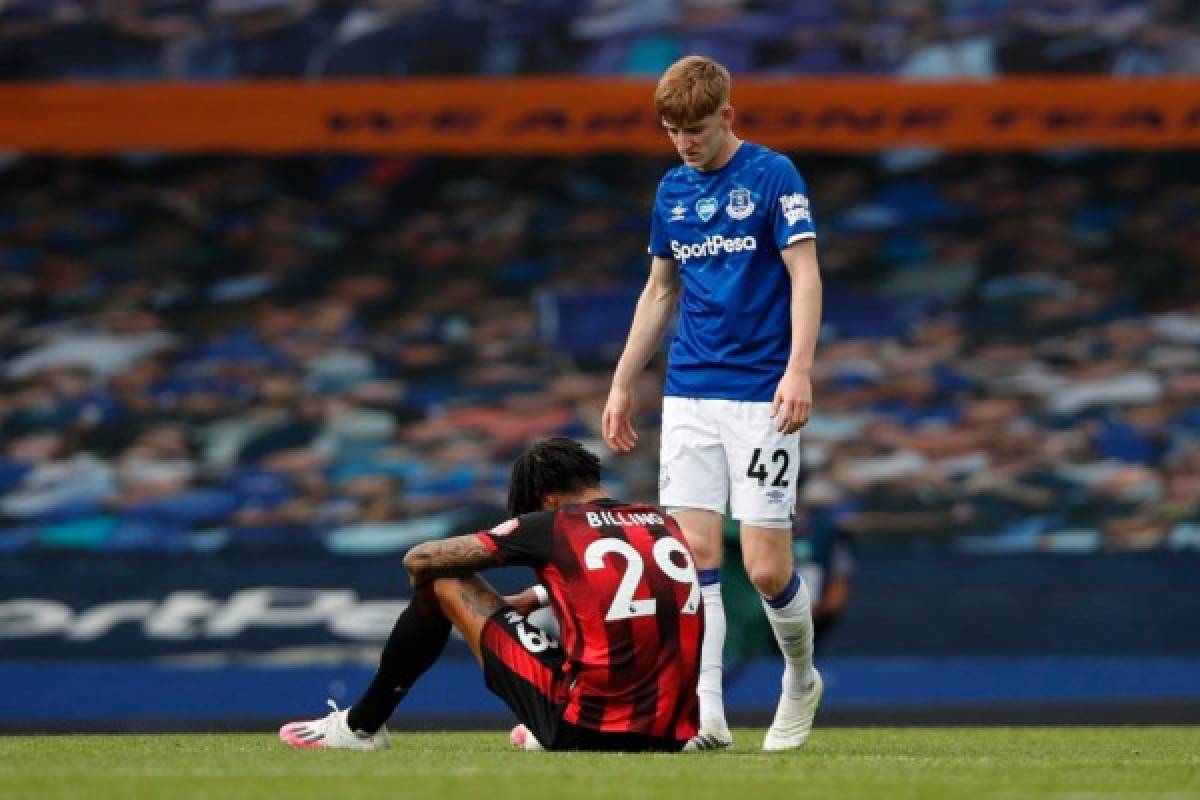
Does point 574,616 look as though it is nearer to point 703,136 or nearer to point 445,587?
point 445,587

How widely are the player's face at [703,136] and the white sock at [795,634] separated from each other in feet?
4.52

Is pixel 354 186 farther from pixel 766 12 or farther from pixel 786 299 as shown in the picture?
pixel 786 299

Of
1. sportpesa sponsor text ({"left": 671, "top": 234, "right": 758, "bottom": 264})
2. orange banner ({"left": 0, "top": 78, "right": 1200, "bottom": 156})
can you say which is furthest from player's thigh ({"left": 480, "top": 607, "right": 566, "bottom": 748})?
orange banner ({"left": 0, "top": 78, "right": 1200, "bottom": 156})

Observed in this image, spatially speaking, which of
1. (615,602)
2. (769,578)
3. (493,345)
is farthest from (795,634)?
(493,345)

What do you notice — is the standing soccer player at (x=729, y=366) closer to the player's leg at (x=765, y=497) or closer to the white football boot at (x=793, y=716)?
the player's leg at (x=765, y=497)

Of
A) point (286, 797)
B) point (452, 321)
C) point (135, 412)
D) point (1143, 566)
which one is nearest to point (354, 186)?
point (452, 321)

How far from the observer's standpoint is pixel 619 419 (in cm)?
712

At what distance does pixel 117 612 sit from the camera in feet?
44.3

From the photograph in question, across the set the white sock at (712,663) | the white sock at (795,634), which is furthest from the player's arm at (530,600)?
the white sock at (795,634)

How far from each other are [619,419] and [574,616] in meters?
0.98

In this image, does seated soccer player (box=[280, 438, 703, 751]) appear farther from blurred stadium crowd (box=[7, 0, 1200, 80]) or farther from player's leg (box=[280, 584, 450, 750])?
blurred stadium crowd (box=[7, 0, 1200, 80])

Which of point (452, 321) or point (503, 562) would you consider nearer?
point (503, 562)

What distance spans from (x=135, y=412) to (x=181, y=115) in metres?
2.19

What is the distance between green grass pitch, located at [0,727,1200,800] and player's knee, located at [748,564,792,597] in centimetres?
52
